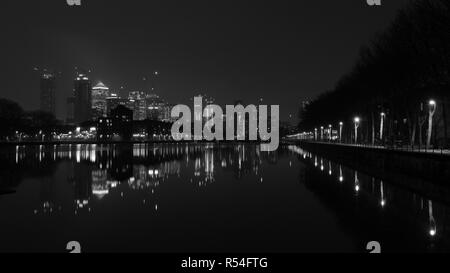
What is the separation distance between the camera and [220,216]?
66.0 ft

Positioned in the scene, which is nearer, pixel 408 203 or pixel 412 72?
pixel 408 203

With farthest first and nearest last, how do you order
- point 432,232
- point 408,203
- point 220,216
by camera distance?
point 408,203
point 220,216
point 432,232

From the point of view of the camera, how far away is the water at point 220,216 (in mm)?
14914

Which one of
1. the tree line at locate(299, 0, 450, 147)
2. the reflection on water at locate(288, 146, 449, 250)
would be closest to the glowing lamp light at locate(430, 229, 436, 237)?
the reflection on water at locate(288, 146, 449, 250)

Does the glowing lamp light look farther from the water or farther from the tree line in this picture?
the tree line

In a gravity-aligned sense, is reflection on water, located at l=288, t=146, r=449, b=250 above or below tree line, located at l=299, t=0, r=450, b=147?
below

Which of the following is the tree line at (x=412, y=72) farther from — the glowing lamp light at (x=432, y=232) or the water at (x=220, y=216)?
the glowing lamp light at (x=432, y=232)

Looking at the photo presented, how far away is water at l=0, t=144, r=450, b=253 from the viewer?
14.9m

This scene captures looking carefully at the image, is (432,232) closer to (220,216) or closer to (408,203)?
(408,203)

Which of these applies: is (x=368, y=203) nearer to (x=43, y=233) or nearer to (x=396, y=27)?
(x=43, y=233)

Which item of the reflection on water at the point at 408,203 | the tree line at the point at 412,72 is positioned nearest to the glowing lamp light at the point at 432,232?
the reflection on water at the point at 408,203

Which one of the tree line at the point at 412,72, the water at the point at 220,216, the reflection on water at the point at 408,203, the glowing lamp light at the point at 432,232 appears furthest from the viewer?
the tree line at the point at 412,72

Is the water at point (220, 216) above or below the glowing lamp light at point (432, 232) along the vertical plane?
below

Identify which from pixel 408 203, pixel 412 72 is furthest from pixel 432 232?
pixel 412 72
